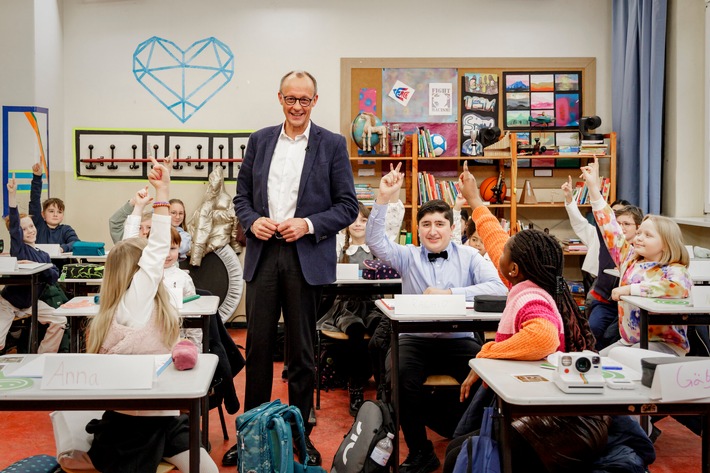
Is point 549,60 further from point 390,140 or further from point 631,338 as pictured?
point 631,338

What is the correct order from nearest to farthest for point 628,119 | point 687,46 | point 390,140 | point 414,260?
point 414,260, point 687,46, point 628,119, point 390,140

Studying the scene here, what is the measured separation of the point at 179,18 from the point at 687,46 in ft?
14.3

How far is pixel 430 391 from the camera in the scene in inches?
118

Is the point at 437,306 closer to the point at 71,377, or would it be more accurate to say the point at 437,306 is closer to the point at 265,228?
the point at 265,228

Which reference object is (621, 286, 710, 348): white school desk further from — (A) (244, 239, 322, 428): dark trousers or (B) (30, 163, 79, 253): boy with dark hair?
(B) (30, 163, 79, 253): boy with dark hair

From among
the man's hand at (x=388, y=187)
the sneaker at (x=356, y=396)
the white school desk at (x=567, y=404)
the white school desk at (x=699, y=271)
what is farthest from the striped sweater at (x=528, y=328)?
the white school desk at (x=699, y=271)

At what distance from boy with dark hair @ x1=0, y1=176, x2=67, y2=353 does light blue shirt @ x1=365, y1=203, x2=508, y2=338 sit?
2289 millimetres

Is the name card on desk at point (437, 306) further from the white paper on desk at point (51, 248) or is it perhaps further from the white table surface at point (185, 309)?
the white paper on desk at point (51, 248)

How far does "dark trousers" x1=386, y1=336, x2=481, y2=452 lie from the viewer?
9.81ft

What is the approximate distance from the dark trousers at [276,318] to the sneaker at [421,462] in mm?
457

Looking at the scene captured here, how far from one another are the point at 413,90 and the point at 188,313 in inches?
173

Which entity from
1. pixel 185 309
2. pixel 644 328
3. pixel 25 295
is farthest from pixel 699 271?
pixel 25 295

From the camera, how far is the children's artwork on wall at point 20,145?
608 centimetres

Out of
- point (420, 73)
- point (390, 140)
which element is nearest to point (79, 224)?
point (390, 140)
